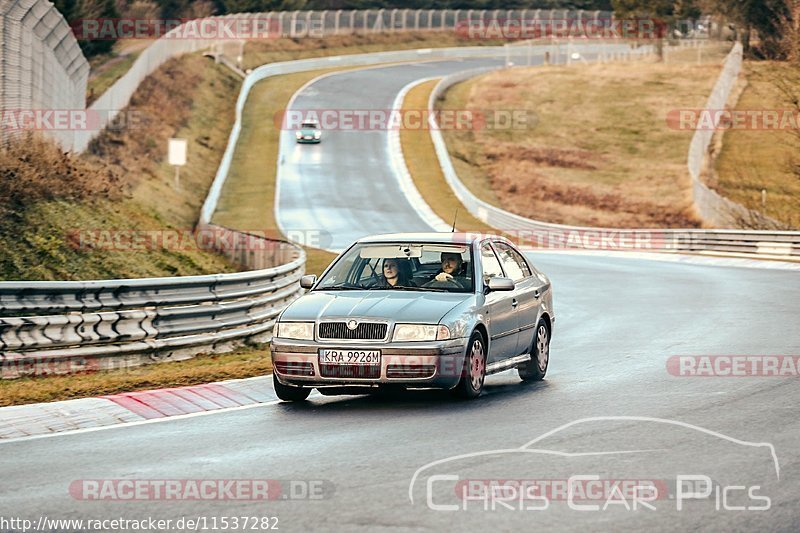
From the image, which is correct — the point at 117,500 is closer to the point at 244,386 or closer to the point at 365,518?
the point at 365,518

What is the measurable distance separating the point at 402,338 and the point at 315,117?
67.4 metres

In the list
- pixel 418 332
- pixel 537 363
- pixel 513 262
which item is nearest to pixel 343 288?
pixel 418 332

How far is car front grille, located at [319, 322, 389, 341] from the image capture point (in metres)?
11.2

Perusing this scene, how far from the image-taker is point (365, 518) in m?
6.80

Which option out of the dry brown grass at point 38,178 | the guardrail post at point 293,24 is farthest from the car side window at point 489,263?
the guardrail post at point 293,24

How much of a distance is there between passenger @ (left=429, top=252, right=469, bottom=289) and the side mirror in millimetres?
233

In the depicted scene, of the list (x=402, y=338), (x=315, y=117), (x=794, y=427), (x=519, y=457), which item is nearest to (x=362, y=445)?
(x=519, y=457)

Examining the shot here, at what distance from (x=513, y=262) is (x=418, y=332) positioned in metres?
2.79

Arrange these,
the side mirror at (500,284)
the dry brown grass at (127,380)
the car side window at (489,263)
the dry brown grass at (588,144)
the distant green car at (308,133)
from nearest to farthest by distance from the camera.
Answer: the dry brown grass at (127,380), the side mirror at (500,284), the car side window at (489,263), the dry brown grass at (588,144), the distant green car at (308,133)

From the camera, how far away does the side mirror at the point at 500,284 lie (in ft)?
Result: 39.8

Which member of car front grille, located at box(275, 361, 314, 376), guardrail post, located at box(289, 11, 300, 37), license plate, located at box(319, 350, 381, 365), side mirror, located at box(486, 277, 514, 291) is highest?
guardrail post, located at box(289, 11, 300, 37)

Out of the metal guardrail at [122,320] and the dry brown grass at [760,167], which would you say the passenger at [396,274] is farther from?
the dry brown grass at [760,167]

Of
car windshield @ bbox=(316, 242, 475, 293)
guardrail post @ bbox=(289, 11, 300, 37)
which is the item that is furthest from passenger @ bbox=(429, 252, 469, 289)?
guardrail post @ bbox=(289, 11, 300, 37)

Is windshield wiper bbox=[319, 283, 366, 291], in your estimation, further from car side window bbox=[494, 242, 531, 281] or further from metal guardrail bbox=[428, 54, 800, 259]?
metal guardrail bbox=[428, 54, 800, 259]
